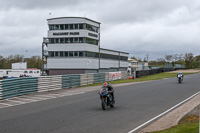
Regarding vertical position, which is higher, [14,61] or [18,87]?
[14,61]

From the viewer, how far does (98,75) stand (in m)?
36.2

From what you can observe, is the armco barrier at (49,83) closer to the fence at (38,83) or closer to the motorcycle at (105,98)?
the fence at (38,83)

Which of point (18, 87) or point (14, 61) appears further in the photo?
point (14, 61)

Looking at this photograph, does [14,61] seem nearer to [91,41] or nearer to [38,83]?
[91,41]

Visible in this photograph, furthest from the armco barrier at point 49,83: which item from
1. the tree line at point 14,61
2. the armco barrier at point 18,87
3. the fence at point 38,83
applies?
the tree line at point 14,61

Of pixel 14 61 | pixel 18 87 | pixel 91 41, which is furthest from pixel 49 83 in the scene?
pixel 14 61

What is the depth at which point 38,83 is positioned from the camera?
77.2 ft

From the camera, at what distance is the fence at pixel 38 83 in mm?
19636

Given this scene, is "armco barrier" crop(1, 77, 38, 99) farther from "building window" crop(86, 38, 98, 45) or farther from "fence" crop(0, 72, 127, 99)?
"building window" crop(86, 38, 98, 45)

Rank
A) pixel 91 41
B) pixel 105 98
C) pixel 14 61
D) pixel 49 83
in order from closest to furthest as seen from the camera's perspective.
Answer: pixel 105 98, pixel 49 83, pixel 91 41, pixel 14 61

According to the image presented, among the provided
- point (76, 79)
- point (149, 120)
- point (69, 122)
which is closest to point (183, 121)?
point (149, 120)

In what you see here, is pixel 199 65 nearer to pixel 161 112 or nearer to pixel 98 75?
pixel 98 75

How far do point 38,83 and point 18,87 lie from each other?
2.80 m

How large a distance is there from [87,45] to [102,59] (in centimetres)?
853
